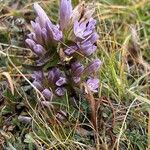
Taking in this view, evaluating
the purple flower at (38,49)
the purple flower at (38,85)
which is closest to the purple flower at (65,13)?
the purple flower at (38,49)

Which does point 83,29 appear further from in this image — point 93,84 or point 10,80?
point 10,80

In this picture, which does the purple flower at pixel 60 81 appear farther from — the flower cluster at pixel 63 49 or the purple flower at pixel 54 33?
the purple flower at pixel 54 33

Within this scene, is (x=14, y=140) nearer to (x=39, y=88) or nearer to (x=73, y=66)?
(x=39, y=88)

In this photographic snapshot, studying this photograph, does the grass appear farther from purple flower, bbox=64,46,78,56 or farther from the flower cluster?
purple flower, bbox=64,46,78,56

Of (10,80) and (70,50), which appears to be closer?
(70,50)

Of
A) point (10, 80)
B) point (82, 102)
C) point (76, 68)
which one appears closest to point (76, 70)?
point (76, 68)

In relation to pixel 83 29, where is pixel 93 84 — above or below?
below
